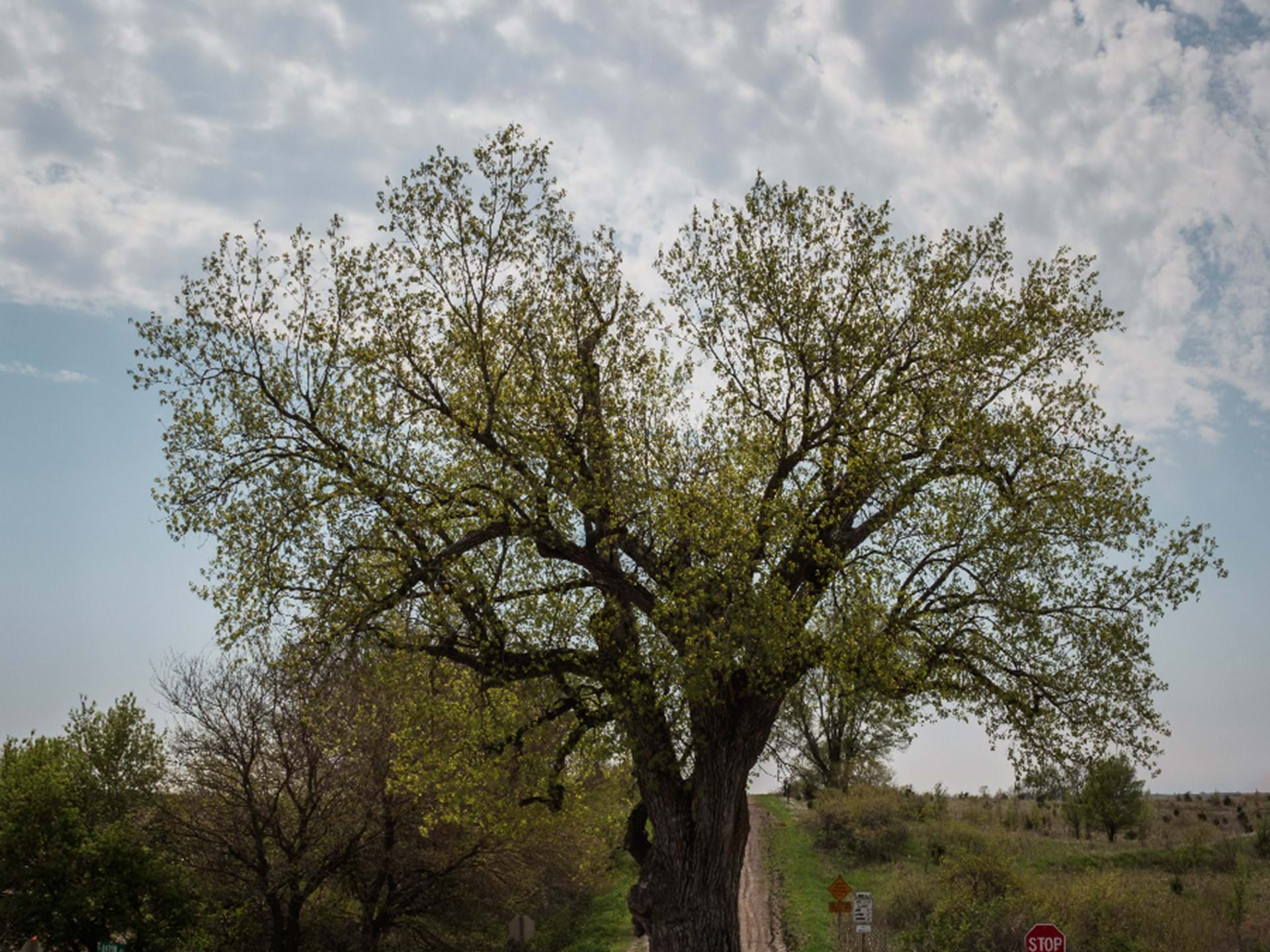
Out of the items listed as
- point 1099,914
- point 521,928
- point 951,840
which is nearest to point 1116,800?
point 951,840

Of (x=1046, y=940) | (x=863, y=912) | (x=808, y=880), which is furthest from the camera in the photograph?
(x=808, y=880)

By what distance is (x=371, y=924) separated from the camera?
86.2 ft

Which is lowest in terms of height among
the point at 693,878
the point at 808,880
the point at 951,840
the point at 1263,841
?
the point at 808,880

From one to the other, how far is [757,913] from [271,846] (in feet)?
45.7

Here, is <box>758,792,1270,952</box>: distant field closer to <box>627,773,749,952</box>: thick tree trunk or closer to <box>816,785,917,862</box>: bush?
<box>816,785,917,862</box>: bush

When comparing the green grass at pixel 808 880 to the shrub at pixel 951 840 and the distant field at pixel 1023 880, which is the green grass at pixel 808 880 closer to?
the distant field at pixel 1023 880

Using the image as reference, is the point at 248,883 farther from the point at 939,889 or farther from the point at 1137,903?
the point at 1137,903

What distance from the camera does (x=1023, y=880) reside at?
2527 centimetres

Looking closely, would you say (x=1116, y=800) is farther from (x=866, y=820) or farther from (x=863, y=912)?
(x=863, y=912)

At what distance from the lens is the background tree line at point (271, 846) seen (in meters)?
25.5

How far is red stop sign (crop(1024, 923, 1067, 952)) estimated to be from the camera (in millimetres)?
14969

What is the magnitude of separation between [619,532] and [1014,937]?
45.4ft

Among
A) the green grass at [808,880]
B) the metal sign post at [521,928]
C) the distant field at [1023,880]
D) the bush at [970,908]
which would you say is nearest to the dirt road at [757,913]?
the green grass at [808,880]

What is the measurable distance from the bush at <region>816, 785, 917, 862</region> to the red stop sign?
24237 millimetres
